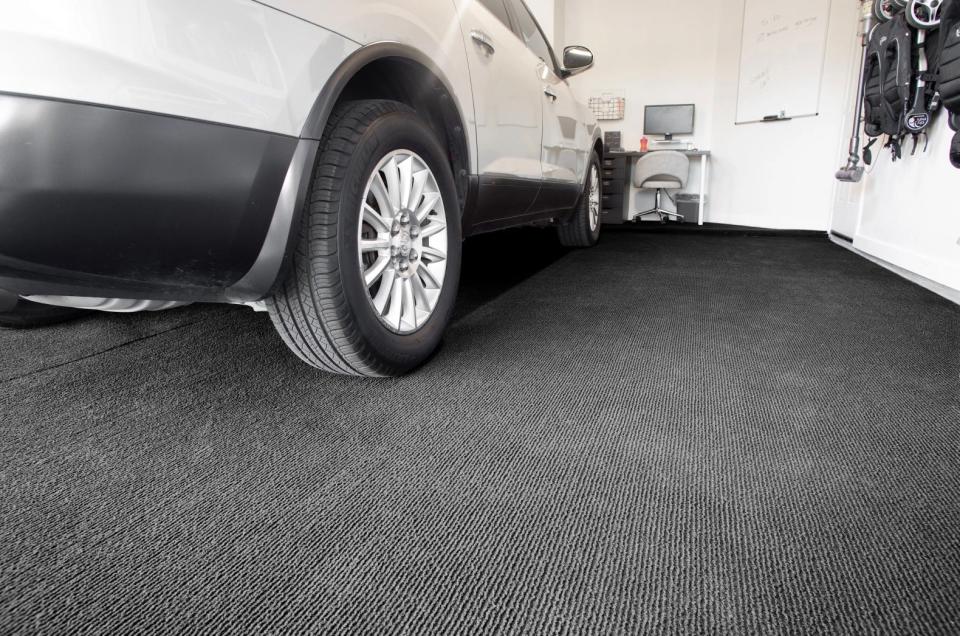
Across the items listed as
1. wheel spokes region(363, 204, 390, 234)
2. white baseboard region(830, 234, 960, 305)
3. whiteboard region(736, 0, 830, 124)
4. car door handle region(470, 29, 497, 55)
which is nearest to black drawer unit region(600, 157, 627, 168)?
whiteboard region(736, 0, 830, 124)

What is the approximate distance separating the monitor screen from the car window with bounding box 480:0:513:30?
4.57 metres

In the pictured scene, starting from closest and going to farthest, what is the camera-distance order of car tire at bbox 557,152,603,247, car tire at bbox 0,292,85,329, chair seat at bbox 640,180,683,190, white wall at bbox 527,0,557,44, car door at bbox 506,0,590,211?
car tire at bbox 0,292,85,329 → car door at bbox 506,0,590,211 → car tire at bbox 557,152,603,247 → white wall at bbox 527,0,557,44 → chair seat at bbox 640,180,683,190

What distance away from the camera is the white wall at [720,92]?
4875 millimetres

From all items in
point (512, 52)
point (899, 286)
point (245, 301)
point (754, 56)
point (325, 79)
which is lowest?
point (899, 286)

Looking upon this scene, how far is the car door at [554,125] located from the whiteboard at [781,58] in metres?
3.27

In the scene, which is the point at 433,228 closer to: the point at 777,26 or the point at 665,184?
the point at 665,184

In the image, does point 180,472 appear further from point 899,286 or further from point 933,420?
point 899,286

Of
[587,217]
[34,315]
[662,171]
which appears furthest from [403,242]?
[662,171]

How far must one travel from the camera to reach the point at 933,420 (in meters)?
1.06

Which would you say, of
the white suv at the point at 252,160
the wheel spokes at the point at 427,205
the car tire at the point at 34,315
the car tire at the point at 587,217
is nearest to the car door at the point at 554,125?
the car tire at the point at 587,217

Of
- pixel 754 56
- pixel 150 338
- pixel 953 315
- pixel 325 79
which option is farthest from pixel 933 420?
pixel 754 56

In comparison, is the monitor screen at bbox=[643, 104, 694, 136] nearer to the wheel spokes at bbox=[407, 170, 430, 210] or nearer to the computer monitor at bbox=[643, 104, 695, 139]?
the computer monitor at bbox=[643, 104, 695, 139]

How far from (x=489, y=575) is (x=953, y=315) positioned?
2.05 m

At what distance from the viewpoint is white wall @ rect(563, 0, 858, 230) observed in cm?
488
